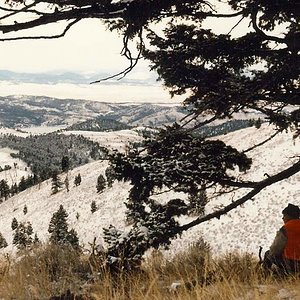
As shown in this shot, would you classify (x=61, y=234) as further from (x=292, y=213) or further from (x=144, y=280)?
(x=144, y=280)

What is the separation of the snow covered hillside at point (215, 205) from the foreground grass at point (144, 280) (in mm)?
8133

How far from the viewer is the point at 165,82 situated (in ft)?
21.6

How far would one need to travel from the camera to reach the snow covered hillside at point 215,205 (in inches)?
2125

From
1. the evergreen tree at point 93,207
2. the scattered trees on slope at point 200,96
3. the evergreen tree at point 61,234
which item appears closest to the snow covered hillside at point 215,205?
the evergreen tree at point 93,207

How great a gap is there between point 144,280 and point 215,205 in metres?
12.8

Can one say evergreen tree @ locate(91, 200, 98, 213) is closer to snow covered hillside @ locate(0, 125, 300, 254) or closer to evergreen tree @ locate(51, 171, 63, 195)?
snow covered hillside @ locate(0, 125, 300, 254)

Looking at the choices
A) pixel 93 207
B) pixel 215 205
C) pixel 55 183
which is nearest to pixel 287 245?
pixel 215 205

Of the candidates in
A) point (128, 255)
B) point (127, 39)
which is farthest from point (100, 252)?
point (127, 39)

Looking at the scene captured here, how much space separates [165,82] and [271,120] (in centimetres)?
178

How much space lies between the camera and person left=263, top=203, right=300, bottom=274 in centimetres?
564

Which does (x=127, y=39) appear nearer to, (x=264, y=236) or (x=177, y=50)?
(x=177, y=50)

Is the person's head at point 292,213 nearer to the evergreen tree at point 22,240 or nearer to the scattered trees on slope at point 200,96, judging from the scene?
the scattered trees on slope at point 200,96

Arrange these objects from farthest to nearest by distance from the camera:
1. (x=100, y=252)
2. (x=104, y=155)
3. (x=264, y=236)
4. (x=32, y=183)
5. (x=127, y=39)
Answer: (x=32, y=183) → (x=264, y=236) → (x=104, y=155) → (x=100, y=252) → (x=127, y=39)

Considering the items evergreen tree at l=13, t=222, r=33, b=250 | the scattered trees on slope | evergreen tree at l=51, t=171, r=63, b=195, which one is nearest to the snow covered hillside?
evergreen tree at l=13, t=222, r=33, b=250
